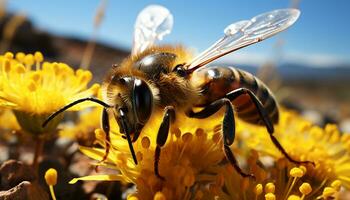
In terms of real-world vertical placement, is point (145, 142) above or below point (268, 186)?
above

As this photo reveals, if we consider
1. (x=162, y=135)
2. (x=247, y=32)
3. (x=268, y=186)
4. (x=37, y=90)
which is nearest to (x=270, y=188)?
(x=268, y=186)

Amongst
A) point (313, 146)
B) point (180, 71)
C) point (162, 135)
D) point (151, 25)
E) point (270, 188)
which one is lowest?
point (313, 146)

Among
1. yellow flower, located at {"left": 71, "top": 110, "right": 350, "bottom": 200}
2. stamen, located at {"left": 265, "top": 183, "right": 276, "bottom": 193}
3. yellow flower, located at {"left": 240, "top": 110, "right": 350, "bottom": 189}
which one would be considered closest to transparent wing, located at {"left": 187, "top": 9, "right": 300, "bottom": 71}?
yellow flower, located at {"left": 71, "top": 110, "right": 350, "bottom": 200}

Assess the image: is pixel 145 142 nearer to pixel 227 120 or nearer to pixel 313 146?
pixel 227 120

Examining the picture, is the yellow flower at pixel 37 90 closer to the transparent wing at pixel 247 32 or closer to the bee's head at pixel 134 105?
the bee's head at pixel 134 105

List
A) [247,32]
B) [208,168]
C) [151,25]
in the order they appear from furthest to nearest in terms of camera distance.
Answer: [151,25], [247,32], [208,168]

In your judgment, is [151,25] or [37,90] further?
[151,25]

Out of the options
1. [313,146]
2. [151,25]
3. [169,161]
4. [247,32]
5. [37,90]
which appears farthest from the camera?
[151,25]

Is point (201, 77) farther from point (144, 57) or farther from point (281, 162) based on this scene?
point (281, 162)

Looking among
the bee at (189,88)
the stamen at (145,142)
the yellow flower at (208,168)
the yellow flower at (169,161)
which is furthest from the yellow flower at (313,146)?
the stamen at (145,142)

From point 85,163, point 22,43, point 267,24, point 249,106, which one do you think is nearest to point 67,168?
point 85,163
